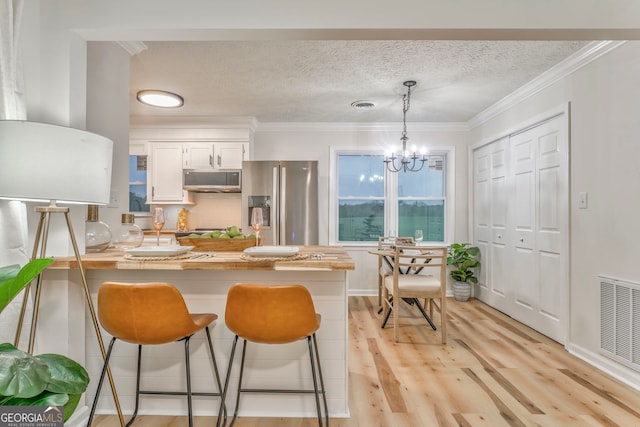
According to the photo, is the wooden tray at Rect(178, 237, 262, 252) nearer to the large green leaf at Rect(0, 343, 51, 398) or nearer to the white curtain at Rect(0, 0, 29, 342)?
the white curtain at Rect(0, 0, 29, 342)

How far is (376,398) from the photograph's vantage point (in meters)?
2.17

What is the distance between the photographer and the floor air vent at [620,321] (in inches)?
91.4

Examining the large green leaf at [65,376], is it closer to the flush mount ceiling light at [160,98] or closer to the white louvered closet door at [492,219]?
the flush mount ceiling light at [160,98]

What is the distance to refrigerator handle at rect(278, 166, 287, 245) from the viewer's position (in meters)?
4.51

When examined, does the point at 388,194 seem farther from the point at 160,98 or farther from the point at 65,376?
the point at 65,376

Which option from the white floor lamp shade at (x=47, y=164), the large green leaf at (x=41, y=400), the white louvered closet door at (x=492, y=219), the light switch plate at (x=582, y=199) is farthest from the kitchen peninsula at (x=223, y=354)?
the white louvered closet door at (x=492, y=219)

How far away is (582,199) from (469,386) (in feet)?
5.83

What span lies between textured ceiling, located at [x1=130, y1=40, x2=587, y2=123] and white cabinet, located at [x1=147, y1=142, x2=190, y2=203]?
Answer: 54cm

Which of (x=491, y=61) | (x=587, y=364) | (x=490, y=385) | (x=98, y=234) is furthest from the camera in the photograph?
(x=491, y=61)

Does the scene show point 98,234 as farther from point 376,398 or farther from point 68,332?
point 376,398

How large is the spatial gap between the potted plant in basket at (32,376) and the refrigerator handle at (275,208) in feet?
11.3

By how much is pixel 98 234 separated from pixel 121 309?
31.4 inches

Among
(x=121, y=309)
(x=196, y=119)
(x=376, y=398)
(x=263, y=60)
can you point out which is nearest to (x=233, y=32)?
(x=263, y=60)

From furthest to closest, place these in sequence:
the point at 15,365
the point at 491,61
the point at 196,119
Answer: the point at 196,119
the point at 491,61
the point at 15,365
